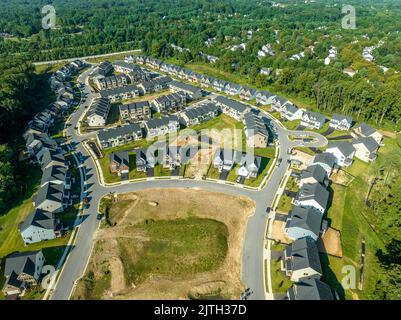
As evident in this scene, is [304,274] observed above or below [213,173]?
above

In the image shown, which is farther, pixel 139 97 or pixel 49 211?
pixel 139 97

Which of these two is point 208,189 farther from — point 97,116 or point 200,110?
point 97,116

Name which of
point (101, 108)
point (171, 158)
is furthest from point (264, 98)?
point (101, 108)

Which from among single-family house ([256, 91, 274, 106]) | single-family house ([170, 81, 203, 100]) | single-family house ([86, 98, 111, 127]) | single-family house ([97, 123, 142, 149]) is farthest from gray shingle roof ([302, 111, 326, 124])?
single-family house ([86, 98, 111, 127])

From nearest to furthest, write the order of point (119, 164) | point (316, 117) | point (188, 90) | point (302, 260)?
point (302, 260) < point (119, 164) < point (316, 117) < point (188, 90)

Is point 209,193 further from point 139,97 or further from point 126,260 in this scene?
point 139,97

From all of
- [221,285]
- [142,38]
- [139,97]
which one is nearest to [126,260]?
[221,285]
